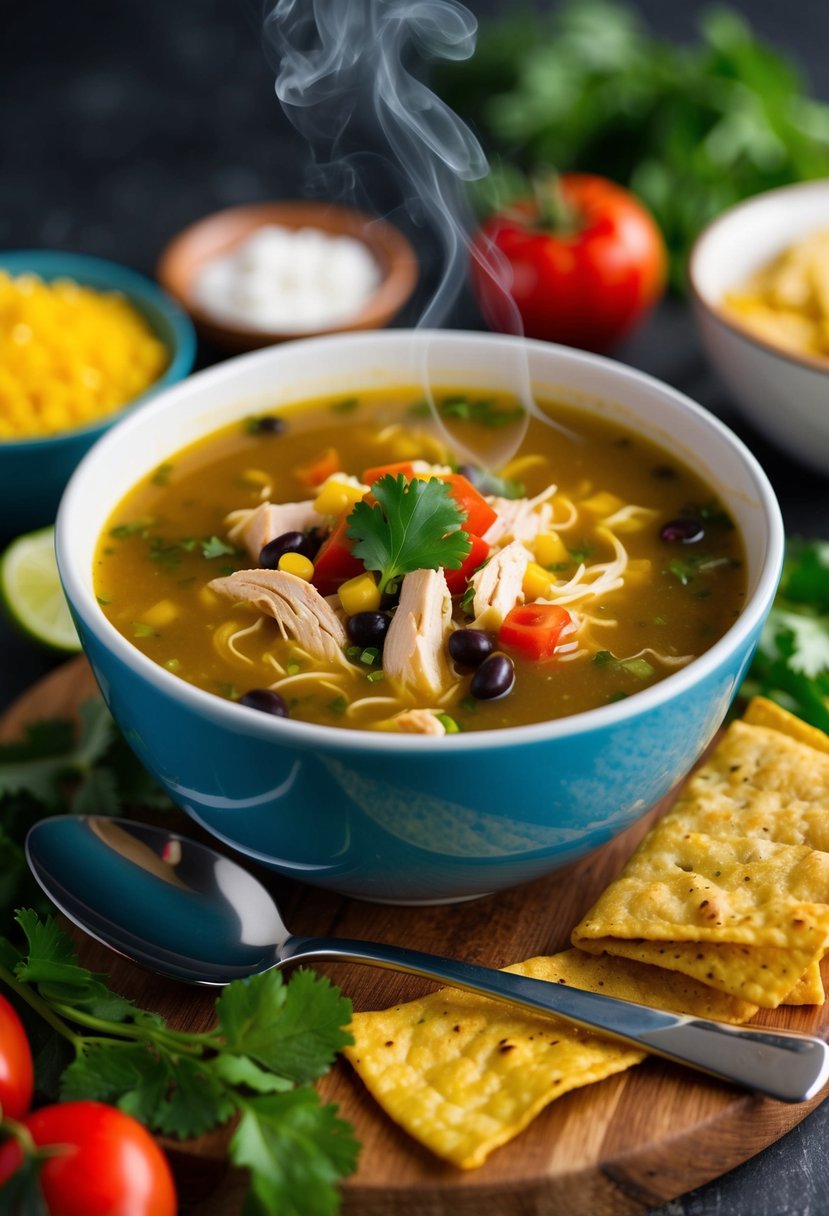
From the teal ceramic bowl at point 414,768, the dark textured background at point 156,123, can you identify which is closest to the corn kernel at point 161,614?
the teal ceramic bowl at point 414,768

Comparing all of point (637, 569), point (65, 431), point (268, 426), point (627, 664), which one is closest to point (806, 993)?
Answer: point (627, 664)

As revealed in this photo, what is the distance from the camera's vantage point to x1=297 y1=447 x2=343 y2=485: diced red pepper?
475 cm

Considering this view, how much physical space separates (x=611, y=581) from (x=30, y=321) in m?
3.81

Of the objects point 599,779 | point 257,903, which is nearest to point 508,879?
point 599,779

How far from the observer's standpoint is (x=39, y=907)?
404 cm

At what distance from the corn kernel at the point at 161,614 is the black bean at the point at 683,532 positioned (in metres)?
1.56

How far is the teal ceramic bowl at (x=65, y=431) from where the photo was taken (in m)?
6.00

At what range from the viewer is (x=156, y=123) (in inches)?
382

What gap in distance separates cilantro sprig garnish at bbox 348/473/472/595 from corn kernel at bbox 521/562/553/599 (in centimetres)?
28

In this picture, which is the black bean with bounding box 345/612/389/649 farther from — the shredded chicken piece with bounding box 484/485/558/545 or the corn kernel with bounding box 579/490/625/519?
the corn kernel with bounding box 579/490/625/519

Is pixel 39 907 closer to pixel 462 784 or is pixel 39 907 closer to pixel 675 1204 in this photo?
pixel 462 784

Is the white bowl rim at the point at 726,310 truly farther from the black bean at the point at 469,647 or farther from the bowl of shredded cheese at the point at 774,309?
the black bean at the point at 469,647

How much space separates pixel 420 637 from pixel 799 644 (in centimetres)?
169

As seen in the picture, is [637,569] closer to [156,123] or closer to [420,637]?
[420,637]
